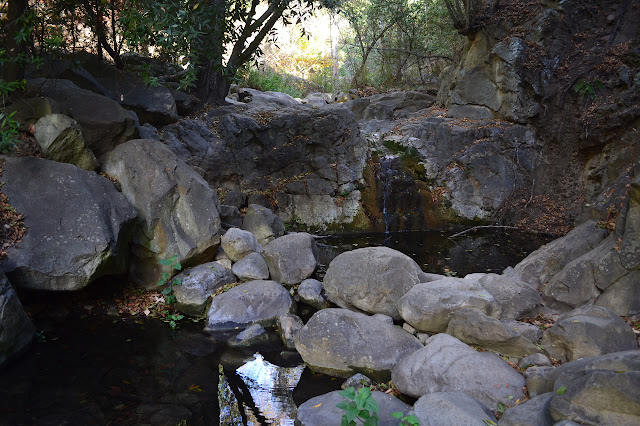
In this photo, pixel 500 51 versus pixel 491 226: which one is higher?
pixel 500 51

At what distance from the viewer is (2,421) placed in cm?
407

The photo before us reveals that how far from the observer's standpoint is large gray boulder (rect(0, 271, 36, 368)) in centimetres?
488

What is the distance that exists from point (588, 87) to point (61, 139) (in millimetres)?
12765

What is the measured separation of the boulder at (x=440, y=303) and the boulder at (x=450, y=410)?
61.2 inches

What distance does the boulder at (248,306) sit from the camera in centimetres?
646

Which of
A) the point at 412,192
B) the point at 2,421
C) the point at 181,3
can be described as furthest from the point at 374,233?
the point at 2,421

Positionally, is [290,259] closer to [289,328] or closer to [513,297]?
[289,328]

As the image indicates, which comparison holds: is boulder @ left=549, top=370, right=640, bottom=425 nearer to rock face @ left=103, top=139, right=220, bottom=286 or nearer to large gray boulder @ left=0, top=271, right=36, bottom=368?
large gray boulder @ left=0, top=271, right=36, bottom=368

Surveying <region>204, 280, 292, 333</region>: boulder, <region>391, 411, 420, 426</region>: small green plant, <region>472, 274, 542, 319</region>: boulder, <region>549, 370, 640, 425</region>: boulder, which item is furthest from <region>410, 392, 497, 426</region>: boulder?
A: <region>204, 280, 292, 333</region>: boulder

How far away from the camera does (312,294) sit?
706 cm

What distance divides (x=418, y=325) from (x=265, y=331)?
2.05 m

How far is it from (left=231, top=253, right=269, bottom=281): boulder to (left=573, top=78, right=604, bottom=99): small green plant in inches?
413

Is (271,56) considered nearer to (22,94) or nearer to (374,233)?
(374,233)

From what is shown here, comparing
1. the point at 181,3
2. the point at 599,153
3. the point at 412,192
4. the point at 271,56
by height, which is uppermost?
the point at 271,56
